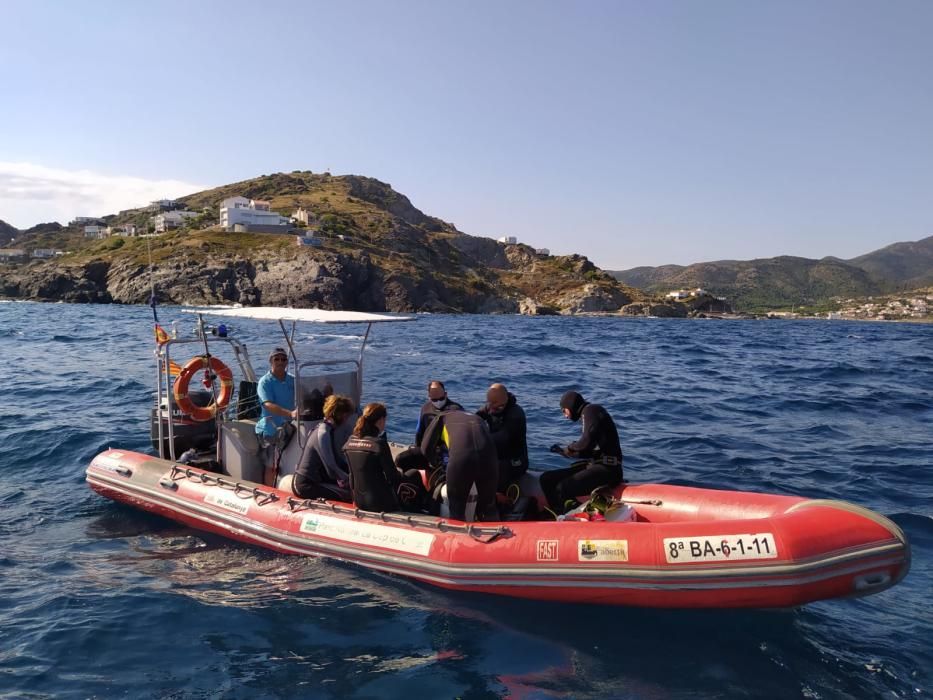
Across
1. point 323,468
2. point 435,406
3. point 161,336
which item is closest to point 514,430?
point 435,406

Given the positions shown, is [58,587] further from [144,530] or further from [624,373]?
[624,373]

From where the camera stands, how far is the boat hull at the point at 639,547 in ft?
18.2

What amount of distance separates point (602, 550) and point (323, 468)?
3441 mm

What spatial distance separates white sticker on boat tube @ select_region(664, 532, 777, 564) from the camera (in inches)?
221

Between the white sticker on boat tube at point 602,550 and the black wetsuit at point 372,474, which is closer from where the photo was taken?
the white sticker on boat tube at point 602,550

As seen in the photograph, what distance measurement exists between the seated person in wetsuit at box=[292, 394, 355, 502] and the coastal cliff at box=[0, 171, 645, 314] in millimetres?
50750

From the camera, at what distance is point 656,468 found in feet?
37.1

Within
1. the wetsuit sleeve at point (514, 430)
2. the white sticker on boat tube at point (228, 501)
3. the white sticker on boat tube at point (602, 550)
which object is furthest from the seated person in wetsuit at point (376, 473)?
the white sticker on boat tube at point (602, 550)

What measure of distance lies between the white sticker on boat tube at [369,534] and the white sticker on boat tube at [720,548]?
2384mm

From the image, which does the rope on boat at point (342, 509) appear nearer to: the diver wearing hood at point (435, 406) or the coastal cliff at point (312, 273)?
the diver wearing hood at point (435, 406)

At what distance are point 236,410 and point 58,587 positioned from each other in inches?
129

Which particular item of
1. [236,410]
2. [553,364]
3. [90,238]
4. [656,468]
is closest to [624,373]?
[553,364]

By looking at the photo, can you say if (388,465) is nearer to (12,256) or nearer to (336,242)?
(336,242)

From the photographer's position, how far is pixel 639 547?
19.5ft
